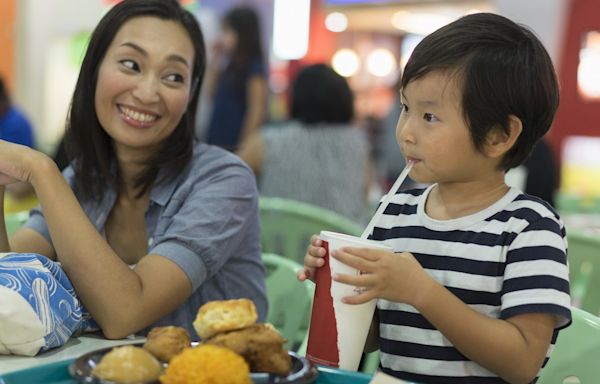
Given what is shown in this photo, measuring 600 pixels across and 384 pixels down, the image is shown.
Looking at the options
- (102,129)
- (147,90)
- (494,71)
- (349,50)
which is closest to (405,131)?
(494,71)

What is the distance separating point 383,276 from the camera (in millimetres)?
1006

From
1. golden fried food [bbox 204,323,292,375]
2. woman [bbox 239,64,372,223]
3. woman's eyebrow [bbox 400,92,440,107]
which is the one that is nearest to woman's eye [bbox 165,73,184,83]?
woman's eyebrow [bbox 400,92,440,107]

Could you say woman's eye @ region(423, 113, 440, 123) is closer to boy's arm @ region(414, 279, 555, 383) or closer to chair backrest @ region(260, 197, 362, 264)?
boy's arm @ region(414, 279, 555, 383)

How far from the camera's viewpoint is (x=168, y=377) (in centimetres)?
78

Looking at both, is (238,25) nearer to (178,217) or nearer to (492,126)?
(178,217)

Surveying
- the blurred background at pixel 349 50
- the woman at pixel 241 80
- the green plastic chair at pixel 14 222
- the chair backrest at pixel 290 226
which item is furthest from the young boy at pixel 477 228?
the woman at pixel 241 80

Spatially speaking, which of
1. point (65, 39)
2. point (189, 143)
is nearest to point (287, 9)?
point (65, 39)

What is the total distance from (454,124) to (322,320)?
33 cm

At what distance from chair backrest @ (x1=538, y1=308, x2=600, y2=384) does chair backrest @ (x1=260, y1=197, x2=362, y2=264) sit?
125cm

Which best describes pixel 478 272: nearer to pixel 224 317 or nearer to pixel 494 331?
pixel 494 331

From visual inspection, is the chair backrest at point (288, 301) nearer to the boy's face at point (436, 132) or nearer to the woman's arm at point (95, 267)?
the woman's arm at point (95, 267)

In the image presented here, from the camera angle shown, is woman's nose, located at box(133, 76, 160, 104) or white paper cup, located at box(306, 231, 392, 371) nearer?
white paper cup, located at box(306, 231, 392, 371)

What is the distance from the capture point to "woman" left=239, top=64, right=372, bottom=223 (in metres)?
3.34

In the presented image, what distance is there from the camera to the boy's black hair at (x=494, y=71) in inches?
45.1
